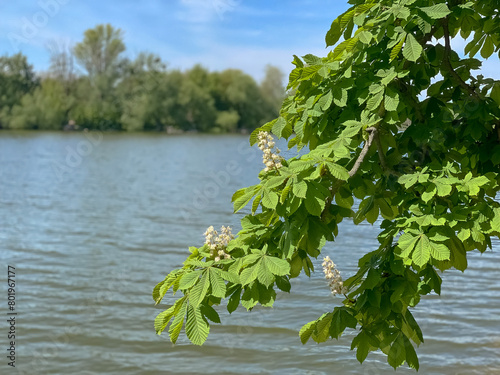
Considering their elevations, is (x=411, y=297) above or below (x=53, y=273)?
above

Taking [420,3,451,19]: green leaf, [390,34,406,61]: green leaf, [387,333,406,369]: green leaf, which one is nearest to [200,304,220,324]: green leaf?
[387,333,406,369]: green leaf

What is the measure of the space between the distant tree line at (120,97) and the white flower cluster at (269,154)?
77.4m

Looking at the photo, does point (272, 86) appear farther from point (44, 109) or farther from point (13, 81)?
point (13, 81)

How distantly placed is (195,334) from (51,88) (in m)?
92.6

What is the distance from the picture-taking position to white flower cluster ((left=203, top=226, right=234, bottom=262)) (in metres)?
3.28

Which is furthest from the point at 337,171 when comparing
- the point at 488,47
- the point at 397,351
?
the point at 488,47

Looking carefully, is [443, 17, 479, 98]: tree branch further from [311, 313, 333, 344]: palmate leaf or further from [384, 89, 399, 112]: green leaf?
[311, 313, 333, 344]: palmate leaf

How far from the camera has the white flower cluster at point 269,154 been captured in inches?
128

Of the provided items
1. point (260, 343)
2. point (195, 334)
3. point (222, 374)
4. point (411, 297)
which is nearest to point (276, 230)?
point (195, 334)

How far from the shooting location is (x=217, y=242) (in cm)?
338

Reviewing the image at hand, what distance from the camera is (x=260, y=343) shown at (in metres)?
7.47

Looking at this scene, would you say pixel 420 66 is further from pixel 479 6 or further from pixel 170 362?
pixel 170 362

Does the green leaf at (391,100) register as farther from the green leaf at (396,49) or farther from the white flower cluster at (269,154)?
the white flower cluster at (269,154)

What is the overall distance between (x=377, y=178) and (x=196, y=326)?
143 centimetres
